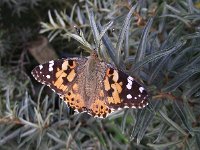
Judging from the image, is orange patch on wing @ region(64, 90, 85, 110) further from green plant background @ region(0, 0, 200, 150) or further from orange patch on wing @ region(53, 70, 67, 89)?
green plant background @ region(0, 0, 200, 150)

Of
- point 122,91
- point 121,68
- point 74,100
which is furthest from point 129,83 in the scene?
point 74,100

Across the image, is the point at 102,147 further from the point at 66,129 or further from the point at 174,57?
the point at 174,57

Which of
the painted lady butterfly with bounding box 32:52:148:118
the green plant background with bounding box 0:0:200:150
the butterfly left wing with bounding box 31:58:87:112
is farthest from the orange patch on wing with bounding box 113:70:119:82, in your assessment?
the butterfly left wing with bounding box 31:58:87:112

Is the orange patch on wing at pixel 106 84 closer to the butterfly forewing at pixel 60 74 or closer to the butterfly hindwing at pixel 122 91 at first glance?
the butterfly hindwing at pixel 122 91

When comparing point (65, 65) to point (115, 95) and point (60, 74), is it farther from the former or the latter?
point (115, 95)

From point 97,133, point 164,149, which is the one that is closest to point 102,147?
point 97,133

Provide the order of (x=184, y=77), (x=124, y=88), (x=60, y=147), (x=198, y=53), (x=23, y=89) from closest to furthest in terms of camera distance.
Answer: (x=124, y=88), (x=184, y=77), (x=198, y=53), (x=60, y=147), (x=23, y=89)
